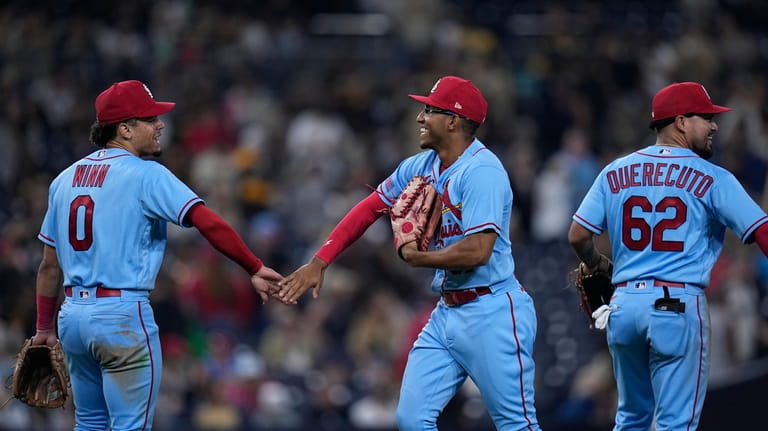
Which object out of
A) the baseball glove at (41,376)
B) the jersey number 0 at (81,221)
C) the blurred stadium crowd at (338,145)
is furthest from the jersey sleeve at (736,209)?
the blurred stadium crowd at (338,145)

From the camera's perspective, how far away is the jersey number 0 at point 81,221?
6266 mm

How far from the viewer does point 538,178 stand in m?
13.1

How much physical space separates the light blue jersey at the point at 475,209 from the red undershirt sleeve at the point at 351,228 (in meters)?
0.42

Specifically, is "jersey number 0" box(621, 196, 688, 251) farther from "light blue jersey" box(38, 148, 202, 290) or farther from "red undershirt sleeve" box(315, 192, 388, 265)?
"light blue jersey" box(38, 148, 202, 290)

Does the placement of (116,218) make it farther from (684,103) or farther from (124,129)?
(684,103)

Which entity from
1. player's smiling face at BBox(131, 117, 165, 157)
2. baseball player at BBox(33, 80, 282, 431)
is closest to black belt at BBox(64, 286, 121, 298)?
baseball player at BBox(33, 80, 282, 431)

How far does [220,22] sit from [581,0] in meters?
5.04

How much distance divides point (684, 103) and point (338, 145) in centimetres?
742

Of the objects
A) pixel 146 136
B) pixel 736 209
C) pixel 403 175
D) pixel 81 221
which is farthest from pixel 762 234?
pixel 81 221

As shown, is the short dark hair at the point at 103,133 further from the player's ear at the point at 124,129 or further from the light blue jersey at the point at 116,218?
the light blue jersey at the point at 116,218

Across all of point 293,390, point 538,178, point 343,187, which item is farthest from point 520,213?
point 293,390

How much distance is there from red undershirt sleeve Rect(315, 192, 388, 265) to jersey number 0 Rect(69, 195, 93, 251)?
50.6 inches

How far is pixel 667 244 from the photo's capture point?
6.36 metres

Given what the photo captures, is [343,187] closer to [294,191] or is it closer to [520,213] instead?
[294,191]
